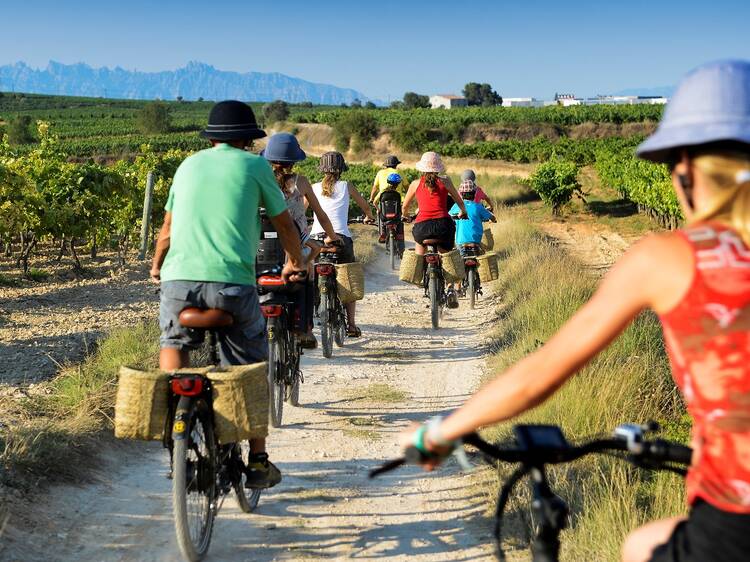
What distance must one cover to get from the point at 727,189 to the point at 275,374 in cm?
537

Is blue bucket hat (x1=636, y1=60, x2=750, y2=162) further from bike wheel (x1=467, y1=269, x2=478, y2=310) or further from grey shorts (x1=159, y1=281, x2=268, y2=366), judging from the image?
bike wheel (x1=467, y1=269, x2=478, y2=310)

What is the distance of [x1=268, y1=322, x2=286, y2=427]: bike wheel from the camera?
22.7 ft

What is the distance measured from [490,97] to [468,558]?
17049cm

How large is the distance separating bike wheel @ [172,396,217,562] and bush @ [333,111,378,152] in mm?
71418

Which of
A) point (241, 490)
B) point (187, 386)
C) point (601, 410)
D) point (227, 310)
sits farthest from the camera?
point (601, 410)

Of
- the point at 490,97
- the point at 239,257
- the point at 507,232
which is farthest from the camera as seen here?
the point at 490,97

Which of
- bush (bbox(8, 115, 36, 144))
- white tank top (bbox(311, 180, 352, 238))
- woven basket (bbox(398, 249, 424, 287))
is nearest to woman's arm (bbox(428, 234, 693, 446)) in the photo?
white tank top (bbox(311, 180, 352, 238))

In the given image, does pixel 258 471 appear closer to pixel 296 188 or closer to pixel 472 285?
pixel 296 188

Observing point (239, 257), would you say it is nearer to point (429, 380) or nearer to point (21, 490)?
point (21, 490)

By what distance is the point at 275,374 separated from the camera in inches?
276

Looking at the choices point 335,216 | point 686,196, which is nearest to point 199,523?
point 686,196

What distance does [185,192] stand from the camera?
459 centimetres

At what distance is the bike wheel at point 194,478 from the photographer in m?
4.25

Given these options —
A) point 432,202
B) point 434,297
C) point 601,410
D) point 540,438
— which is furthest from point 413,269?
point 540,438
